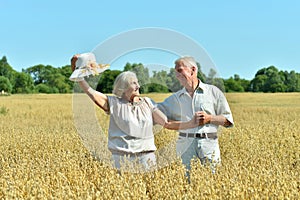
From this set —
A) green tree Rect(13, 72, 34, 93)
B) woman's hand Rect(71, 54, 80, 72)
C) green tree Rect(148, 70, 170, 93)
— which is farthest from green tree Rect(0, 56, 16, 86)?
woman's hand Rect(71, 54, 80, 72)

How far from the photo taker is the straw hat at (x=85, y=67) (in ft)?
12.4

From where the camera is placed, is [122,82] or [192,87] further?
[192,87]

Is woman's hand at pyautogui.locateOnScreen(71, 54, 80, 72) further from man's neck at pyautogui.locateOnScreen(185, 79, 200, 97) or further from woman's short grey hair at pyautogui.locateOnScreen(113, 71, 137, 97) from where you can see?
man's neck at pyautogui.locateOnScreen(185, 79, 200, 97)

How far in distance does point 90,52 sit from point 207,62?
→ 1094 mm

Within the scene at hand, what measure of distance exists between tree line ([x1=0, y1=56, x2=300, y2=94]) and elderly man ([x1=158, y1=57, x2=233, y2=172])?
191 millimetres

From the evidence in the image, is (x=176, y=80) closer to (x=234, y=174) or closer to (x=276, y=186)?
(x=234, y=174)

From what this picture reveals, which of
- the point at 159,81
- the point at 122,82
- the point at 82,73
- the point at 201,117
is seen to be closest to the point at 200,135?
the point at 201,117

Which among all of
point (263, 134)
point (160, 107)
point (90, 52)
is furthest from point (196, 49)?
point (263, 134)

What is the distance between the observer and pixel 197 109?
407 centimetres

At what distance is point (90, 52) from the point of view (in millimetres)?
3883

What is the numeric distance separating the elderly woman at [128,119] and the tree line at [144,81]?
9.4 inches

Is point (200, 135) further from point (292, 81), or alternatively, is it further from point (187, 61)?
point (292, 81)

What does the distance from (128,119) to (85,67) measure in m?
0.57

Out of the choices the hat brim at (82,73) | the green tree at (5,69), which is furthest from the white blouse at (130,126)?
the green tree at (5,69)
